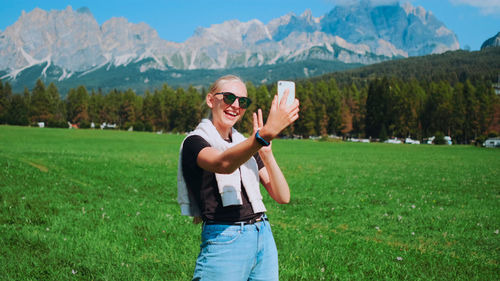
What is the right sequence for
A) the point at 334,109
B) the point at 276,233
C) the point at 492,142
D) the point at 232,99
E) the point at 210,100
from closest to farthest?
the point at 232,99 < the point at 210,100 < the point at 276,233 < the point at 492,142 < the point at 334,109

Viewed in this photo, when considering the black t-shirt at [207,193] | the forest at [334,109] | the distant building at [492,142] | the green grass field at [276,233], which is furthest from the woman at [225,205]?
the distant building at [492,142]

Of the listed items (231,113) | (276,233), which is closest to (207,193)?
(231,113)

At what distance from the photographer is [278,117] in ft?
7.47

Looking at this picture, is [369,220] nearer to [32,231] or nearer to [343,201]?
[343,201]

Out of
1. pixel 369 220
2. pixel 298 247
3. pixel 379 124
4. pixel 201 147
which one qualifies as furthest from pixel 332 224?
pixel 379 124

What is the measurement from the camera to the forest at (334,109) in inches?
3688

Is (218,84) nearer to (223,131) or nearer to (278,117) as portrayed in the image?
(223,131)

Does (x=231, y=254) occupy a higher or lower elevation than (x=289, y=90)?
lower

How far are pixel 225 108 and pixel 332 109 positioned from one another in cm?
11442

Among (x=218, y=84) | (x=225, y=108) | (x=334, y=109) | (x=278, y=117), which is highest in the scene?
(x=334, y=109)

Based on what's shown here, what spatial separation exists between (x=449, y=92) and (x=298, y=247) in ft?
345

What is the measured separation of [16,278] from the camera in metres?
5.66

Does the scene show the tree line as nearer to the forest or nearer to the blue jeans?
the forest

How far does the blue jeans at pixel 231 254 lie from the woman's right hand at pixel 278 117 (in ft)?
3.28
